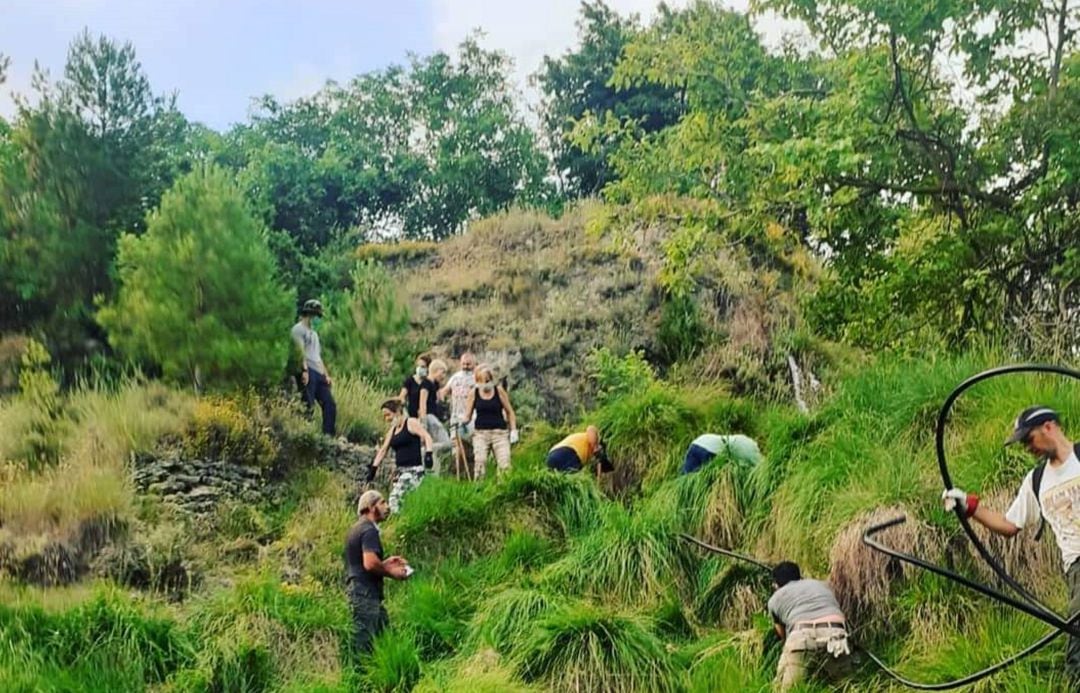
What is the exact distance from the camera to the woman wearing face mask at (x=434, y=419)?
12398 mm

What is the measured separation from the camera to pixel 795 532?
837cm

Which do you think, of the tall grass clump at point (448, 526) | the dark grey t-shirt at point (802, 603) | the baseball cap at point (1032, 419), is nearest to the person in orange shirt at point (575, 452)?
the tall grass clump at point (448, 526)

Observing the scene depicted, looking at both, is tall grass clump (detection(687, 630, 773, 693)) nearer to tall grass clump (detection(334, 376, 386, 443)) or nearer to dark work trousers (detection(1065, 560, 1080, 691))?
dark work trousers (detection(1065, 560, 1080, 691))

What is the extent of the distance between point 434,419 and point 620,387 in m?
3.44

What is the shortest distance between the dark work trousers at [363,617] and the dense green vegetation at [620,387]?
121mm

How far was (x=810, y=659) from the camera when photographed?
6871mm

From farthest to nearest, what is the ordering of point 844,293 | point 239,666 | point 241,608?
point 844,293 < point 241,608 < point 239,666

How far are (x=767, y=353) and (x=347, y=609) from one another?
957cm

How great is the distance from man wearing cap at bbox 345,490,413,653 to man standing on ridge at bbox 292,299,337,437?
208 inches

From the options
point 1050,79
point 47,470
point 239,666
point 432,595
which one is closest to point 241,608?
point 239,666

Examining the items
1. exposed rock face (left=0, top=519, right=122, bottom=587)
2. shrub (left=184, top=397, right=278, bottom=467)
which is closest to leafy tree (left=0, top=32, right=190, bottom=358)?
shrub (left=184, top=397, right=278, bottom=467)

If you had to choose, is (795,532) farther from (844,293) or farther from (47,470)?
(47,470)

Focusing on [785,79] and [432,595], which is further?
[785,79]

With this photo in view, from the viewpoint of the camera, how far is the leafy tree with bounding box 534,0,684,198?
28.0 metres
